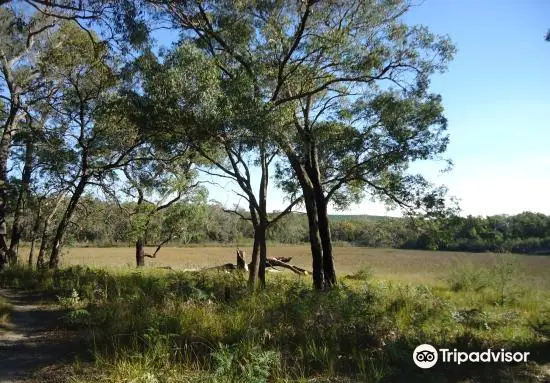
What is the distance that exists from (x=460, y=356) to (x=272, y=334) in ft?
8.85

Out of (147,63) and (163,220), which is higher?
(147,63)

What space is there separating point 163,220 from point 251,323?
54.5ft

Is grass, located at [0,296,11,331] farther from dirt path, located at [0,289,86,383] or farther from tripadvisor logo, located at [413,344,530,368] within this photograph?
tripadvisor logo, located at [413,344,530,368]

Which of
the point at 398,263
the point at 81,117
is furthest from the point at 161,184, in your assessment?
the point at 398,263

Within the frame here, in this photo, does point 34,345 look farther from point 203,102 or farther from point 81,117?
point 81,117

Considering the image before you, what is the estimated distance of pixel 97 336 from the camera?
21.9ft

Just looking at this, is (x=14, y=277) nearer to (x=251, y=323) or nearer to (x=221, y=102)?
(x=221, y=102)

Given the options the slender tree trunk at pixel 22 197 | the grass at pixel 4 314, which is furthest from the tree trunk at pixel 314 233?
the slender tree trunk at pixel 22 197

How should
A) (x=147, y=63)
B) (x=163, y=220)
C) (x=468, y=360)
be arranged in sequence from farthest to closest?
(x=163, y=220), (x=147, y=63), (x=468, y=360)

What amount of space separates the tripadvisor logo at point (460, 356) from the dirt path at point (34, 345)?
466 cm

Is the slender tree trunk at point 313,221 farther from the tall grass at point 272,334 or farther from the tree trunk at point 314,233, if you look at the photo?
the tall grass at point 272,334

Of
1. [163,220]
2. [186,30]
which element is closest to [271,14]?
[186,30]

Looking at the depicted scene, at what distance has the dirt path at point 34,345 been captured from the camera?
5.47 metres

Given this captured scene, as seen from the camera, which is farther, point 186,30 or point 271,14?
point 186,30
